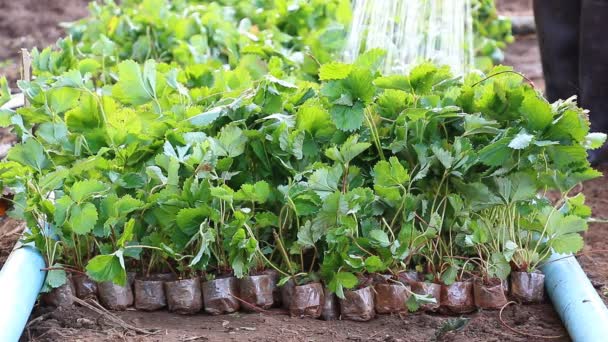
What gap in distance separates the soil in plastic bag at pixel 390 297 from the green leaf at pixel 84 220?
665 millimetres

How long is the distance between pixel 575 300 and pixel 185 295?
891 millimetres

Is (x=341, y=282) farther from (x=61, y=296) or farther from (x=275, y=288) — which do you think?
(x=61, y=296)

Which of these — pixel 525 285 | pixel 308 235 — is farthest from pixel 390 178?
pixel 525 285

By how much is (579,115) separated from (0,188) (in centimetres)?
137

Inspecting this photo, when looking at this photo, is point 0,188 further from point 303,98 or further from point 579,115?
point 579,115

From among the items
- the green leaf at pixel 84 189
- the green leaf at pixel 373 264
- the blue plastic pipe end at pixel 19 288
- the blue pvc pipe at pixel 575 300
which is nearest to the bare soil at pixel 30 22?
the blue plastic pipe end at pixel 19 288

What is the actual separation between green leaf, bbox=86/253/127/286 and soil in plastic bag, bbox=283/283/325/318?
1.28ft

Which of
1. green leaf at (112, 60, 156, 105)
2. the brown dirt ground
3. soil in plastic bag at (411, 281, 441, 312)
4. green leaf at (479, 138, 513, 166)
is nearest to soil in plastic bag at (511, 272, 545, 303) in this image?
the brown dirt ground

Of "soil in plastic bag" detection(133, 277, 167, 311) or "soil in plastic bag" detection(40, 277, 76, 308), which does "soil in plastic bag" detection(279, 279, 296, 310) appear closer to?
"soil in plastic bag" detection(133, 277, 167, 311)

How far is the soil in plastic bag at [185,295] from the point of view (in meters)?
2.24

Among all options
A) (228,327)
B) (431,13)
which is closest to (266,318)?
(228,327)

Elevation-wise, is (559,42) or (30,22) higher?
(30,22)

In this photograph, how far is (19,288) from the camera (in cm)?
214

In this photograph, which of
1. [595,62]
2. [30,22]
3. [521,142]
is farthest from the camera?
[30,22]
